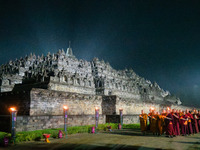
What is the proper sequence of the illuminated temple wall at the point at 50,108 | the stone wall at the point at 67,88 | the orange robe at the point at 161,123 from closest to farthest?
the orange robe at the point at 161,123 → the illuminated temple wall at the point at 50,108 → the stone wall at the point at 67,88

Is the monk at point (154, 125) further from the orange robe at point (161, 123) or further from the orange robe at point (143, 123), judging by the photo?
the orange robe at point (143, 123)

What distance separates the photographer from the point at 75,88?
111 ft

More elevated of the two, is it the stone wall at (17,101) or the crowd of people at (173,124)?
the stone wall at (17,101)

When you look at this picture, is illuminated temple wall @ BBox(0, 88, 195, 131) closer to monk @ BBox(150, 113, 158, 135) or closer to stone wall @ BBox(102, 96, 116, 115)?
stone wall @ BBox(102, 96, 116, 115)

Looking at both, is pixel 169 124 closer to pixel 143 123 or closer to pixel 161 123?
pixel 161 123

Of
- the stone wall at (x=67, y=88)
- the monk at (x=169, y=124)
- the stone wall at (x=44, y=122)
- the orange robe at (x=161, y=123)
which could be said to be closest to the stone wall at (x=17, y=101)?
the stone wall at (x=44, y=122)

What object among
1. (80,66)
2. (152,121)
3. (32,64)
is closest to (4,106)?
(152,121)

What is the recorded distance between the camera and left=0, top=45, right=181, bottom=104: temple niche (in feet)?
96.8

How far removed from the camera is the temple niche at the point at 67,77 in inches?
1162

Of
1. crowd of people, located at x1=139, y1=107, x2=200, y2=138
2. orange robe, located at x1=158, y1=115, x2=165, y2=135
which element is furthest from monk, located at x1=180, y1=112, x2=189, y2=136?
orange robe, located at x1=158, y1=115, x2=165, y2=135

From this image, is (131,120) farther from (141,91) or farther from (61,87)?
(141,91)

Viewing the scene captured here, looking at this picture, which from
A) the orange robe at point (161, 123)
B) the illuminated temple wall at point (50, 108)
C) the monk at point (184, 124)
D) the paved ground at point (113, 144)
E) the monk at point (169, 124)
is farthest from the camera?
the illuminated temple wall at point (50, 108)

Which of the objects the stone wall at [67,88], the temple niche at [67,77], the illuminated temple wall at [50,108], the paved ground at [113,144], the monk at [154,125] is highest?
the temple niche at [67,77]

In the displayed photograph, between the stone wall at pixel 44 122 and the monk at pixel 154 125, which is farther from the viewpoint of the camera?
the monk at pixel 154 125
